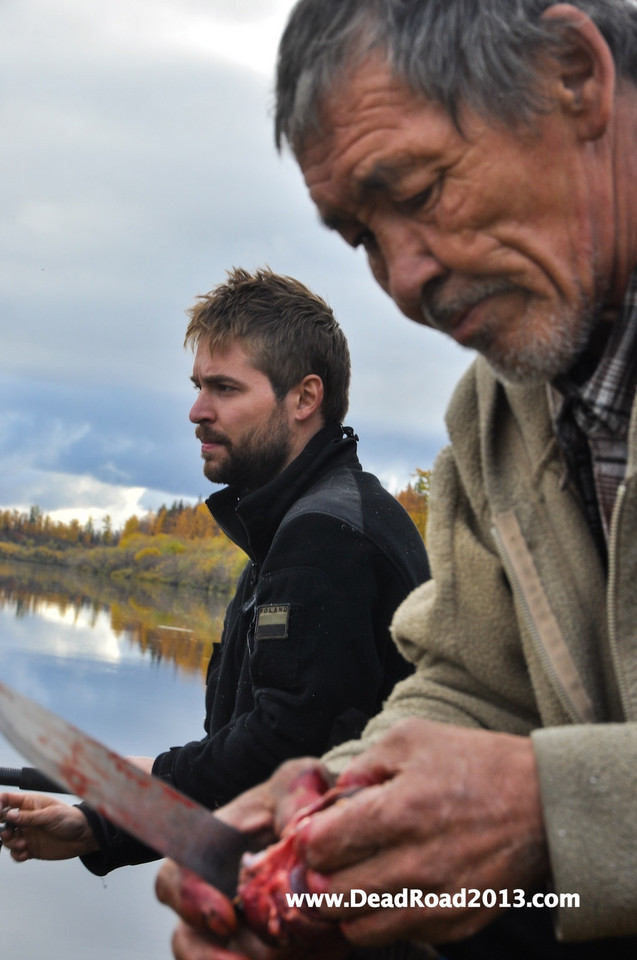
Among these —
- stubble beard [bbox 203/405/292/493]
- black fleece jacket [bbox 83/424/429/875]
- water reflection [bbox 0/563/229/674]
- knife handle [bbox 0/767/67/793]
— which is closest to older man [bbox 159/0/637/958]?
black fleece jacket [bbox 83/424/429/875]

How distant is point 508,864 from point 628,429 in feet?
2.41

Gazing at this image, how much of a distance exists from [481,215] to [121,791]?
3.43ft

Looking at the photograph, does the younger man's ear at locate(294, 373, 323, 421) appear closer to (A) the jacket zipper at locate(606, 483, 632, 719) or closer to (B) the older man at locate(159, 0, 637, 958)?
(B) the older man at locate(159, 0, 637, 958)

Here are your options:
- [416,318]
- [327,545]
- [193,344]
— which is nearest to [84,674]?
[193,344]

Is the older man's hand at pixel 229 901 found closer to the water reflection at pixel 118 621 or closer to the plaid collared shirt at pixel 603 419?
the plaid collared shirt at pixel 603 419

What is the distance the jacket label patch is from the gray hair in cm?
162

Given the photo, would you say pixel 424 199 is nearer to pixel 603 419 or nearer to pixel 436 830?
pixel 603 419

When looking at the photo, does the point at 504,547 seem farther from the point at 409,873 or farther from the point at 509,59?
the point at 509,59

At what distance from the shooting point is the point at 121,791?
1442mm

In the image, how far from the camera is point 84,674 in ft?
32.6

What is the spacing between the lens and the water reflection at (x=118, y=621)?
1264 cm

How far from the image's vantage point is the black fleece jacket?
294 centimetres

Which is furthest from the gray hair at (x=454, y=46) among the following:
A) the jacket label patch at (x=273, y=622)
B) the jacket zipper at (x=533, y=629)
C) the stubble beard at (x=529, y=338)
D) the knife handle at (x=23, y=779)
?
the knife handle at (x=23, y=779)

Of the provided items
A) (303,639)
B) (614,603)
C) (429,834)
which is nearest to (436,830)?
(429,834)
